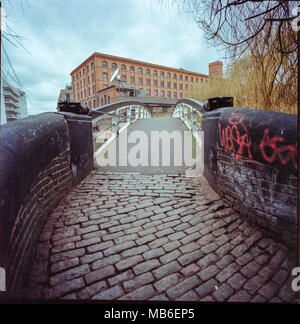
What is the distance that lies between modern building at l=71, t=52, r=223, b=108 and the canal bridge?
3527 cm

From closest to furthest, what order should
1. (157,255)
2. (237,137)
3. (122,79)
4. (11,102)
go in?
(11,102) → (157,255) → (237,137) → (122,79)

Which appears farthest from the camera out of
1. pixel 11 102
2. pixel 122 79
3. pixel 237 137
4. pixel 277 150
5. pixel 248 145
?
pixel 122 79

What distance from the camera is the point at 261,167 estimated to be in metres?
2.03

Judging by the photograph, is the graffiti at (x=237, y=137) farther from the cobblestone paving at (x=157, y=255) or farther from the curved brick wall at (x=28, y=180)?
the curved brick wall at (x=28, y=180)

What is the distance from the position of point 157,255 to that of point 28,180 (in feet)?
4.62

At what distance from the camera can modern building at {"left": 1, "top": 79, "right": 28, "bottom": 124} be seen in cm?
142

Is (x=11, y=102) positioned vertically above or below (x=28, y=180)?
above

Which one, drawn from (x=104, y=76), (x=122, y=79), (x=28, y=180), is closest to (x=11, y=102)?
(x=28, y=180)

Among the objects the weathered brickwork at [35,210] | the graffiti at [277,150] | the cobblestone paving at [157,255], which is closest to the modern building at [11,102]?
the weathered brickwork at [35,210]

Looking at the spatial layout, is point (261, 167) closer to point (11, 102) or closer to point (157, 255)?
point (157, 255)
